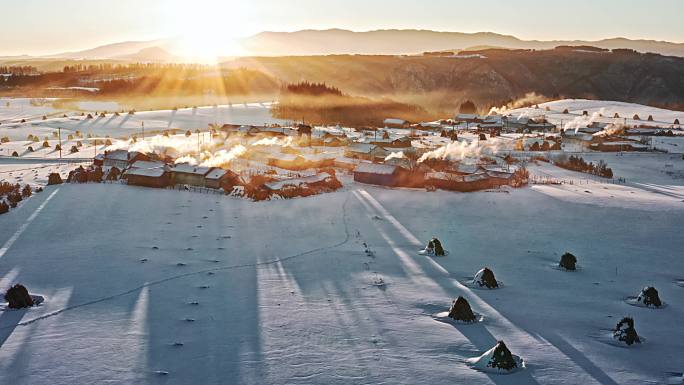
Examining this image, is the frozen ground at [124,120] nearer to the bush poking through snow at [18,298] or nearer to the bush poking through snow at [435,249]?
the bush poking through snow at [435,249]

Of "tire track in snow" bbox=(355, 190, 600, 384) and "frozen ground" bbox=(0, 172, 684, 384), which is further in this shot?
"frozen ground" bbox=(0, 172, 684, 384)

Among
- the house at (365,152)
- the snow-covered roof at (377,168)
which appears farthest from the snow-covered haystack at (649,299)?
the house at (365,152)

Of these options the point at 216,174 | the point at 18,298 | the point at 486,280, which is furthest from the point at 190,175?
the point at 486,280

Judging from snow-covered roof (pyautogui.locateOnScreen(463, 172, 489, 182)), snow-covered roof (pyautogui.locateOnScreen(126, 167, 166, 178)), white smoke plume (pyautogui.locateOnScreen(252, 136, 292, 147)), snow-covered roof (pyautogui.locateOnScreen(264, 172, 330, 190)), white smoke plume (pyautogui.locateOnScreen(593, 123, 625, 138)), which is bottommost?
snow-covered roof (pyautogui.locateOnScreen(264, 172, 330, 190))

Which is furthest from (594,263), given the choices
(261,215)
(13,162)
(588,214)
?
(13,162)

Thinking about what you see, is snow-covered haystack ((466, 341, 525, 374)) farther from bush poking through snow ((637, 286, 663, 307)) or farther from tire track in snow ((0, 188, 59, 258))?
tire track in snow ((0, 188, 59, 258))

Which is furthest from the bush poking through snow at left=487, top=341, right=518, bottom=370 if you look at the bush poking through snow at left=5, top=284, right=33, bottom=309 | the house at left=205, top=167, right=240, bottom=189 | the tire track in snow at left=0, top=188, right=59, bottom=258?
the house at left=205, top=167, right=240, bottom=189

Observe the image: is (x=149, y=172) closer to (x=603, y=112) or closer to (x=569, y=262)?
(x=569, y=262)

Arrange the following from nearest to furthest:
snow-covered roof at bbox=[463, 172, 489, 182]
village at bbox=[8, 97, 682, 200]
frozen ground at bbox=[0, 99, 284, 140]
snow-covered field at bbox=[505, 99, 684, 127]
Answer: snow-covered roof at bbox=[463, 172, 489, 182], village at bbox=[8, 97, 682, 200], frozen ground at bbox=[0, 99, 284, 140], snow-covered field at bbox=[505, 99, 684, 127]
